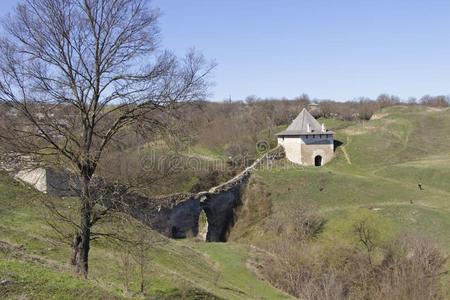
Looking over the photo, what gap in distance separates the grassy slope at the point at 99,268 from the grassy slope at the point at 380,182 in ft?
33.3

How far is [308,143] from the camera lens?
47.7 m

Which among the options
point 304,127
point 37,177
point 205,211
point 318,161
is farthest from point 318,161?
point 37,177

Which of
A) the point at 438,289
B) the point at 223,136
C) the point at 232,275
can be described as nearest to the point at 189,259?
the point at 232,275

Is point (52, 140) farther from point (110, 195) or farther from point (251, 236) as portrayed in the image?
point (251, 236)

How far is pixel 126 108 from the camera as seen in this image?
862cm

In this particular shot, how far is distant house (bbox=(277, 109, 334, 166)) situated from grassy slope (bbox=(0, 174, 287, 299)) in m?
24.3

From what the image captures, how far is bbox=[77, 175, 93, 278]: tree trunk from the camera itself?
27.7ft

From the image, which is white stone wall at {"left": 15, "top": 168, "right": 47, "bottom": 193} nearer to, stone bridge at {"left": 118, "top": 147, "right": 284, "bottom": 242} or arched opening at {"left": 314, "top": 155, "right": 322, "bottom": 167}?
stone bridge at {"left": 118, "top": 147, "right": 284, "bottom": 242}

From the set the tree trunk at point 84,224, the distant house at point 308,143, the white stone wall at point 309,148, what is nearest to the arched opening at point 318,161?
the distant house at point 308,143

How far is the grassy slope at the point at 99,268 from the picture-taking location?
788cm

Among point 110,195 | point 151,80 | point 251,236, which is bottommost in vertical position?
point 251,236

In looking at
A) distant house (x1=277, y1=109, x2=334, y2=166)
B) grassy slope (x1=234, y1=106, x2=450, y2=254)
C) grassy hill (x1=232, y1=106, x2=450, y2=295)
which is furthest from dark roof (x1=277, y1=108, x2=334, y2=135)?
grassy slope (x1=234, y1=106, x2=450, y2=254)

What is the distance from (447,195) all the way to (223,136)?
1081 inches

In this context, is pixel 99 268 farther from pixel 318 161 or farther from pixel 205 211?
pixel 318 161
